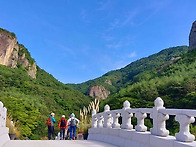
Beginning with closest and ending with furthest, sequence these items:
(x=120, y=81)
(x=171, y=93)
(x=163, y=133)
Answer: (x=163, y=133), (x=171, y=93), (x=120, y=81)

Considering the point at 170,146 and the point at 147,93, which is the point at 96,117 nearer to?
the point at 170,146

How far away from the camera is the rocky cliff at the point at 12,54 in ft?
274

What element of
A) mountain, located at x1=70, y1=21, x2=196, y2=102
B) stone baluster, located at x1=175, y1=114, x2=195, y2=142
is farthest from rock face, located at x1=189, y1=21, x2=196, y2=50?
stone baluster, located at x1=175, y1=114, x2=195, y2=142

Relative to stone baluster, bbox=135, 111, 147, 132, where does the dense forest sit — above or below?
above

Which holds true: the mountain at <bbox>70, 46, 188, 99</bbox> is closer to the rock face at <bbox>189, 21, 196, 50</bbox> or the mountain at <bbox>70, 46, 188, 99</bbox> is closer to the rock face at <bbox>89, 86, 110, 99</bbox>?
the rock face at <bbox>89, 86, 110, 99</bbox>

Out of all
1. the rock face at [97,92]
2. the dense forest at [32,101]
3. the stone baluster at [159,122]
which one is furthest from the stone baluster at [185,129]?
the rock face at [97,92]

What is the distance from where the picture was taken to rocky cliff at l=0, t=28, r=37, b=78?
274 feet

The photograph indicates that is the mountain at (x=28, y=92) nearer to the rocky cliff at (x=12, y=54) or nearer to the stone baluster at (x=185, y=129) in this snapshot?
the rocky cliff at (x=12, y=54)

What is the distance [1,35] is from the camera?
8406 cm

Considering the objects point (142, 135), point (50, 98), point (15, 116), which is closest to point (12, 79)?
point (50, 98)

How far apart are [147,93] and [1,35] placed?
6054 centimetres

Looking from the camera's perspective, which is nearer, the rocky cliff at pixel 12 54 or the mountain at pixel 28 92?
Answer: the mountain at pixel 28 92

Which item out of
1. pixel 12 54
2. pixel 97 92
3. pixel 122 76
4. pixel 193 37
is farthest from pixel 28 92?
pixel 122 76

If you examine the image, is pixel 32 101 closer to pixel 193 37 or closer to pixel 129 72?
pixel 193 37
